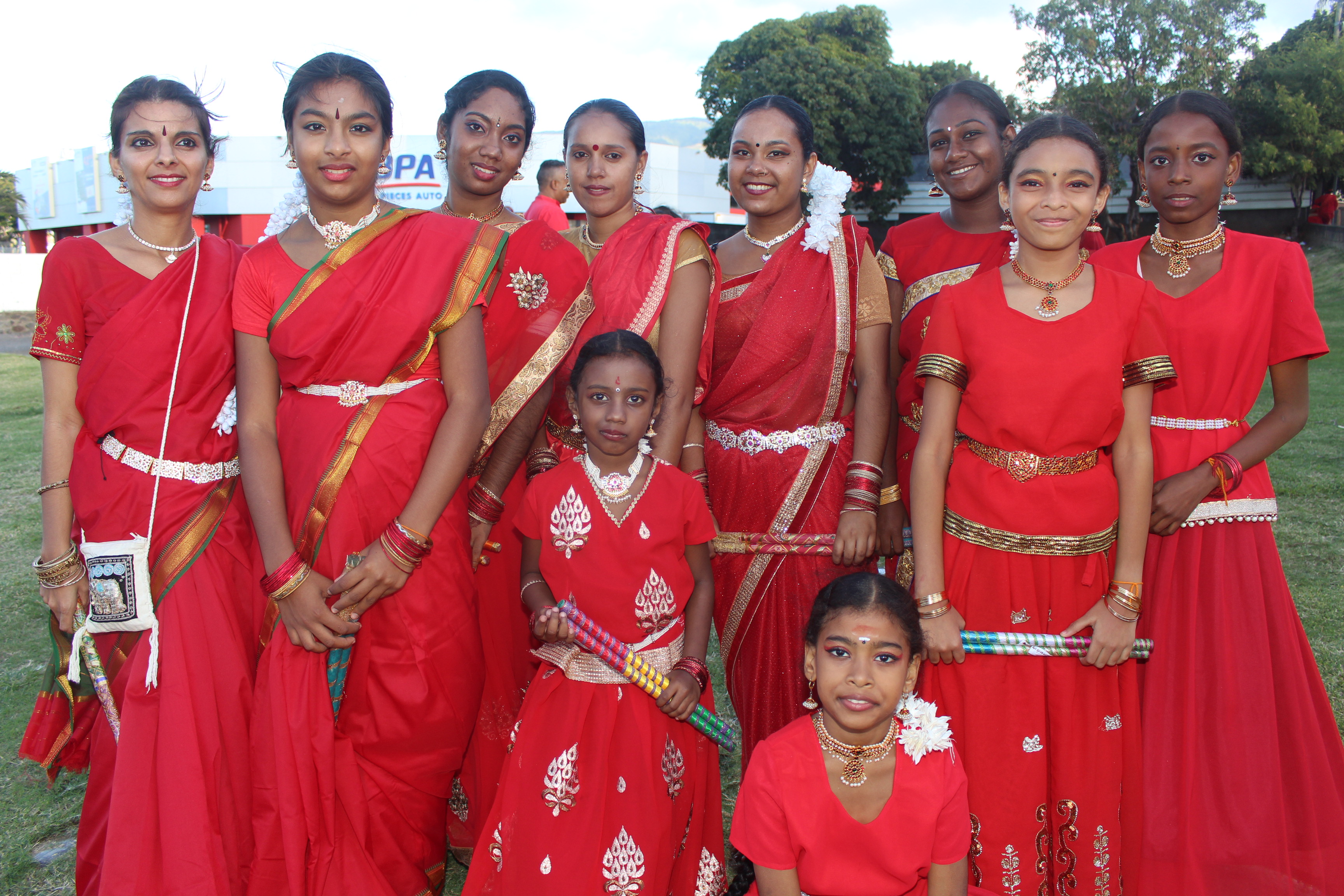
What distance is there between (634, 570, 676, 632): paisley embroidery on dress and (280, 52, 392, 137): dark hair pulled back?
4.85 ft

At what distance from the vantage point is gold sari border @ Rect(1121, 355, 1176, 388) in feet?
8.06

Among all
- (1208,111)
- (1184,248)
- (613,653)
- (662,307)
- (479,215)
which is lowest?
(613,653)

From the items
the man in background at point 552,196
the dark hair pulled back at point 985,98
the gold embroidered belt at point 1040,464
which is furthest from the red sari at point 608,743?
the man in background at point 552,196

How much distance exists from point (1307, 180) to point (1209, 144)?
107 feet

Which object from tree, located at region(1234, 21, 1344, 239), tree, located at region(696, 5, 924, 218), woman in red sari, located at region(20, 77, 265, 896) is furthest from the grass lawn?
tree, located at region(696, 5, 924, 218)

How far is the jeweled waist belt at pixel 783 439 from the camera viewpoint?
3.08 meters

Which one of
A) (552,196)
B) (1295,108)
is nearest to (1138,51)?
(1295,108)

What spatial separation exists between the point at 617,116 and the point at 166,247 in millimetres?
1522

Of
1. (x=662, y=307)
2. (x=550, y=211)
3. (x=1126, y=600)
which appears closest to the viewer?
(x=1126, y=600)

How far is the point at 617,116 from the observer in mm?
3326

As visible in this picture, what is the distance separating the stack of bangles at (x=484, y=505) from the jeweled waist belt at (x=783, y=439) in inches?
30.7

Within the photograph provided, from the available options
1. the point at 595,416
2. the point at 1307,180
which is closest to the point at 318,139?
the point at 595,416

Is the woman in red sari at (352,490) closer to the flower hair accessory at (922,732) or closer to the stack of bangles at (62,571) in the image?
the stack of bangles at (62,571)

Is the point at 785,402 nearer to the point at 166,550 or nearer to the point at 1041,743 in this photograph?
the point at 1041,743
